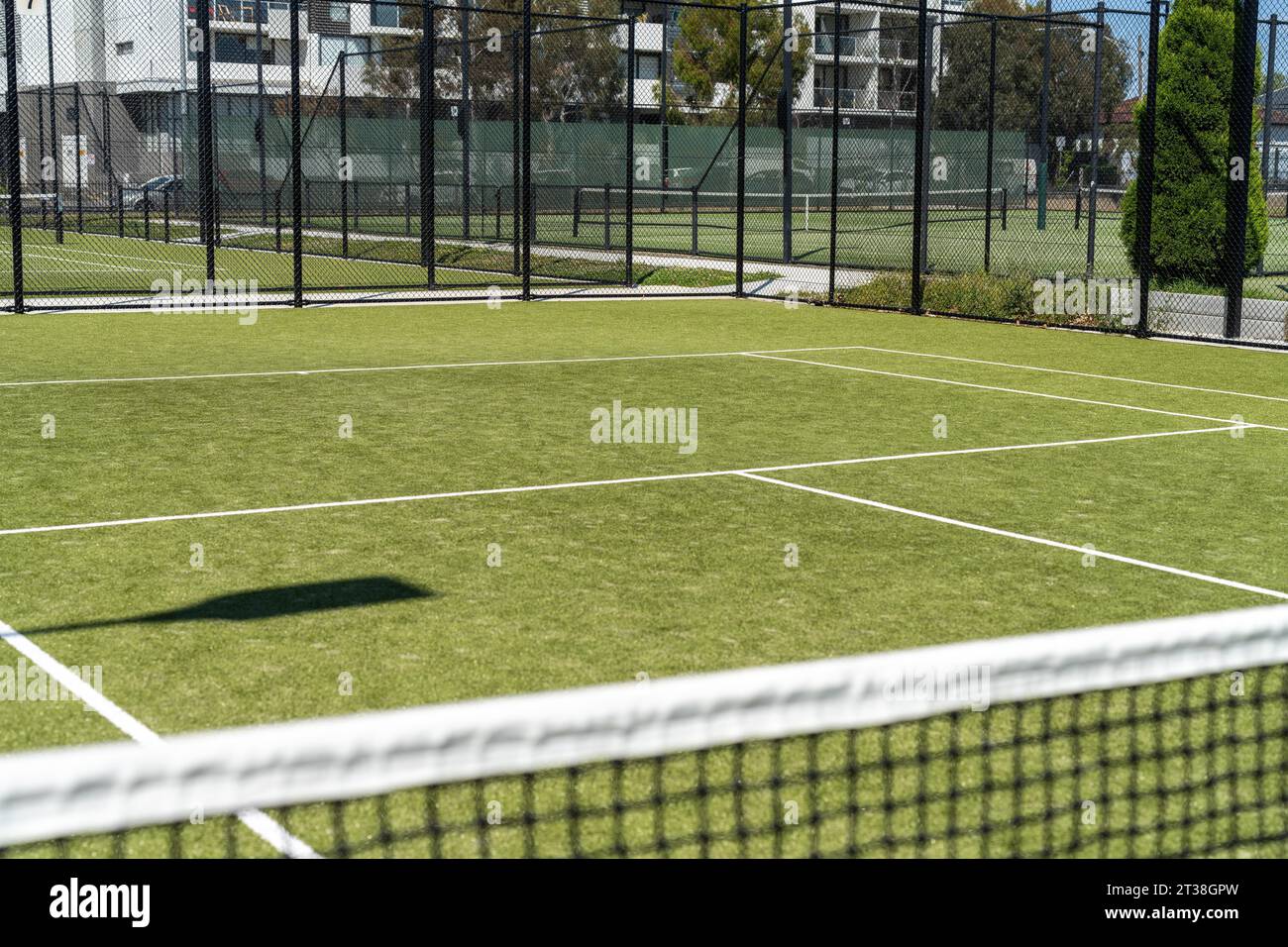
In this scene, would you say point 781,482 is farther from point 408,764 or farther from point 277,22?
point 277,22

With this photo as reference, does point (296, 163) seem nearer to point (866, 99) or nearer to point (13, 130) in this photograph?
point (13, 130)

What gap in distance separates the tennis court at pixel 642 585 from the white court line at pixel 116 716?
0.06ft

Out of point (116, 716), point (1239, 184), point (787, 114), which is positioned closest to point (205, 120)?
A: point (787, 114)

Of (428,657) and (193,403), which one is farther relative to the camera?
(193,403)

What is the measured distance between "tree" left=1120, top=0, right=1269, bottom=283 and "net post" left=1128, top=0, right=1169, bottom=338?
2008 mm

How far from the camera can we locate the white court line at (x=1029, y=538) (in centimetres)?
787

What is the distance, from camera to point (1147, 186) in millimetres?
19344

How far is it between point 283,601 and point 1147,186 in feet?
47.4

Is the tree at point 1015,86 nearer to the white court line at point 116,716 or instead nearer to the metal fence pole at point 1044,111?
the metal fence pole at point 1044,111

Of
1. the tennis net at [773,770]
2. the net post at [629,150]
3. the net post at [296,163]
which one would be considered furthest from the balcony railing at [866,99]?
the tennis net at [773,770]

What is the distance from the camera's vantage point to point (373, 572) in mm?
7992

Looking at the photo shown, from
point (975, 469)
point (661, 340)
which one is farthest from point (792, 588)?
point (661, 340)

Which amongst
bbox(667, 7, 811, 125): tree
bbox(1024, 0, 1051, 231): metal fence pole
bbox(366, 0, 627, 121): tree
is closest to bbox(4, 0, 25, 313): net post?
bbox(1024, 0, 1051, 231): metal fence pole
